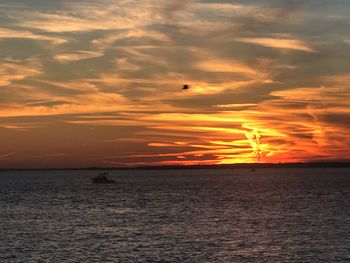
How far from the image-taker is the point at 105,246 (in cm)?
7388

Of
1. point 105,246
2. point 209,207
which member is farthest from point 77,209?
point 105,246

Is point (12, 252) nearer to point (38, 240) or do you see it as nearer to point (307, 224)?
point (38, 240)

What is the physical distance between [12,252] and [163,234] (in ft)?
78.0

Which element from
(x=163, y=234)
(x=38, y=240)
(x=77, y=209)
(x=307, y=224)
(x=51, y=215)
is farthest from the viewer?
(x=77, y=209)

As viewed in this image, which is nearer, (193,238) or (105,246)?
(105,246)

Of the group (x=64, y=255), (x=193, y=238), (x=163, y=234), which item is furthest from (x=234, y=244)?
(x=64, y=255)

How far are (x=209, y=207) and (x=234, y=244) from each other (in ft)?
212

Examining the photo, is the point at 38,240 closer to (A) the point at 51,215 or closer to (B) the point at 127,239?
(B) the point at 127,239

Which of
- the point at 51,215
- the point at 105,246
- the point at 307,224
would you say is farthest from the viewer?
the point at 51,215

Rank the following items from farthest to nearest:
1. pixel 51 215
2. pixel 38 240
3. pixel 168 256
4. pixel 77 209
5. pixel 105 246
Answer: pixel 77 209
pixel 51 215
pixel 38 240
pixel 105 246
pixel 168 256

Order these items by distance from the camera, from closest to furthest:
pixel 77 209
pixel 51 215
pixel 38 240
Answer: pixel 38 240 < pixel 51 215 < pixel 77 209

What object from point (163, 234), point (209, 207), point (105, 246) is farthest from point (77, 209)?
point (105, 246)

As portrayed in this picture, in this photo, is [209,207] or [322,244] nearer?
[322,244]

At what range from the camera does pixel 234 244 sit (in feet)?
247
